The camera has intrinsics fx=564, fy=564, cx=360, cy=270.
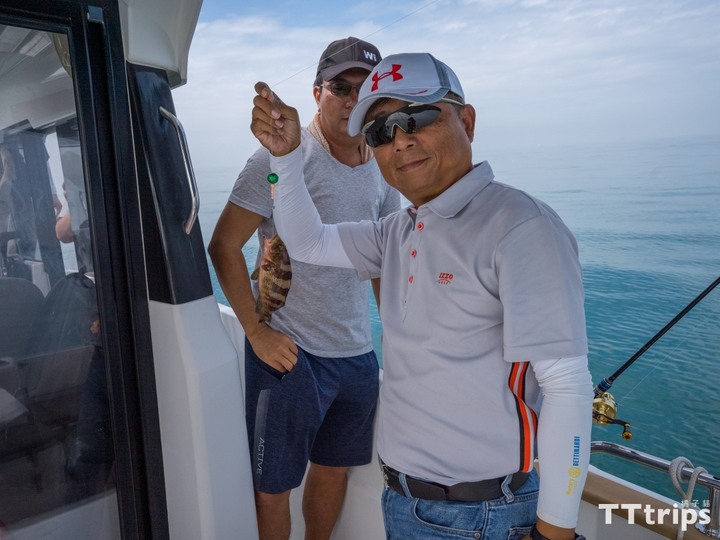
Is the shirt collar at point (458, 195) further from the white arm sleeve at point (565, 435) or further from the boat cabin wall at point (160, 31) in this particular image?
the boat cabin wall at point (160, 31)

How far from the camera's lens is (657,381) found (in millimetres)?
4891

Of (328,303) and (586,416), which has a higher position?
(328,303)

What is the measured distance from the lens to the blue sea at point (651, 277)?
455 centimetres

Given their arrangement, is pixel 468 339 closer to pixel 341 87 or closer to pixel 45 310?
pixel 45 310

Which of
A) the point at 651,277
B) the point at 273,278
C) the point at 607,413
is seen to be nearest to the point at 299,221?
the point at 273,278

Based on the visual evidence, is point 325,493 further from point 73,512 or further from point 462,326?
point 462,326

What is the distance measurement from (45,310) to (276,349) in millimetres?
607

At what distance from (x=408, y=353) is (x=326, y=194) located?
26.5 inches

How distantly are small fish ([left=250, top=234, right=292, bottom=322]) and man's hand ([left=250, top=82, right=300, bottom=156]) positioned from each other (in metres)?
0.39

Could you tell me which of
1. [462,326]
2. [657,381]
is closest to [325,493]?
[462,326]

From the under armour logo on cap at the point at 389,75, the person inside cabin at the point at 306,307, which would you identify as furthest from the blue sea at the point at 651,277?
the under armour logo on cap at the point at 389,75

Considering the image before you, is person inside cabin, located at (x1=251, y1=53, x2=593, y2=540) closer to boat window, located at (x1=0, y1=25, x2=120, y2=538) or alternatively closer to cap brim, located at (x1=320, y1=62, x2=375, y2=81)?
cap brim, located at (x1=320, y1=62, x2=375, y2=81)

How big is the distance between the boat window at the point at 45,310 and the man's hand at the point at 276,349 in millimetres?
466

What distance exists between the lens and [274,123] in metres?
1.24
